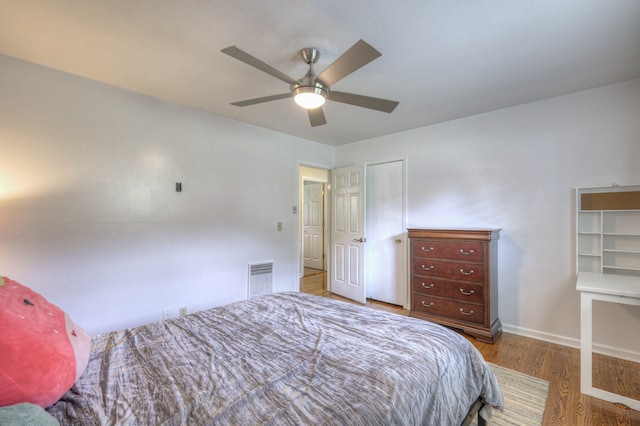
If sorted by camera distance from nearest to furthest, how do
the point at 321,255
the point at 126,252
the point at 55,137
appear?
the point at 55,137 → the point at 126,252 → the point at 321,255

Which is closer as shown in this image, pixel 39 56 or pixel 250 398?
pixel 250 398

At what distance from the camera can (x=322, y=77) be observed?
1.76 m

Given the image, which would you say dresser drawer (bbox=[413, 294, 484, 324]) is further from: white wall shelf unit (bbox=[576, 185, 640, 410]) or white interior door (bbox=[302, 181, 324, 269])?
white interior door (bbox=[302, 181, 324, 269])

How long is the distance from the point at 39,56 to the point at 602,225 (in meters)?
4.90

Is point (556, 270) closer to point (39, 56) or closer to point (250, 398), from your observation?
point (250, 398)

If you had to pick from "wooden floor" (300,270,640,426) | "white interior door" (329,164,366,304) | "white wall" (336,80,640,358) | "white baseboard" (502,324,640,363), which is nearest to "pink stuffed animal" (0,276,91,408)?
"wooden floor" (300,270,640,426)

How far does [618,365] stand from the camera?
233 centimetres

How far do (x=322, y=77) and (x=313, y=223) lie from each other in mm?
4880

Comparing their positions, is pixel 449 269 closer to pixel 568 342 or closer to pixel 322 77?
pixel 568 342

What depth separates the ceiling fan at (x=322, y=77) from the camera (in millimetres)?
1491

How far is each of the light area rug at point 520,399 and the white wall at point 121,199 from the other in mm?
2761

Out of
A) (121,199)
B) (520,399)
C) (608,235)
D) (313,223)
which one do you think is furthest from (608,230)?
(313,223)

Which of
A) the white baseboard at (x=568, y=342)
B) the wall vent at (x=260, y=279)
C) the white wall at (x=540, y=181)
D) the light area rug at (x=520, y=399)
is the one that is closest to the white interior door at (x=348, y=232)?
the white wall at (x=540, y=181)

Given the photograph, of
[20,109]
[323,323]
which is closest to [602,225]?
[323,323]
